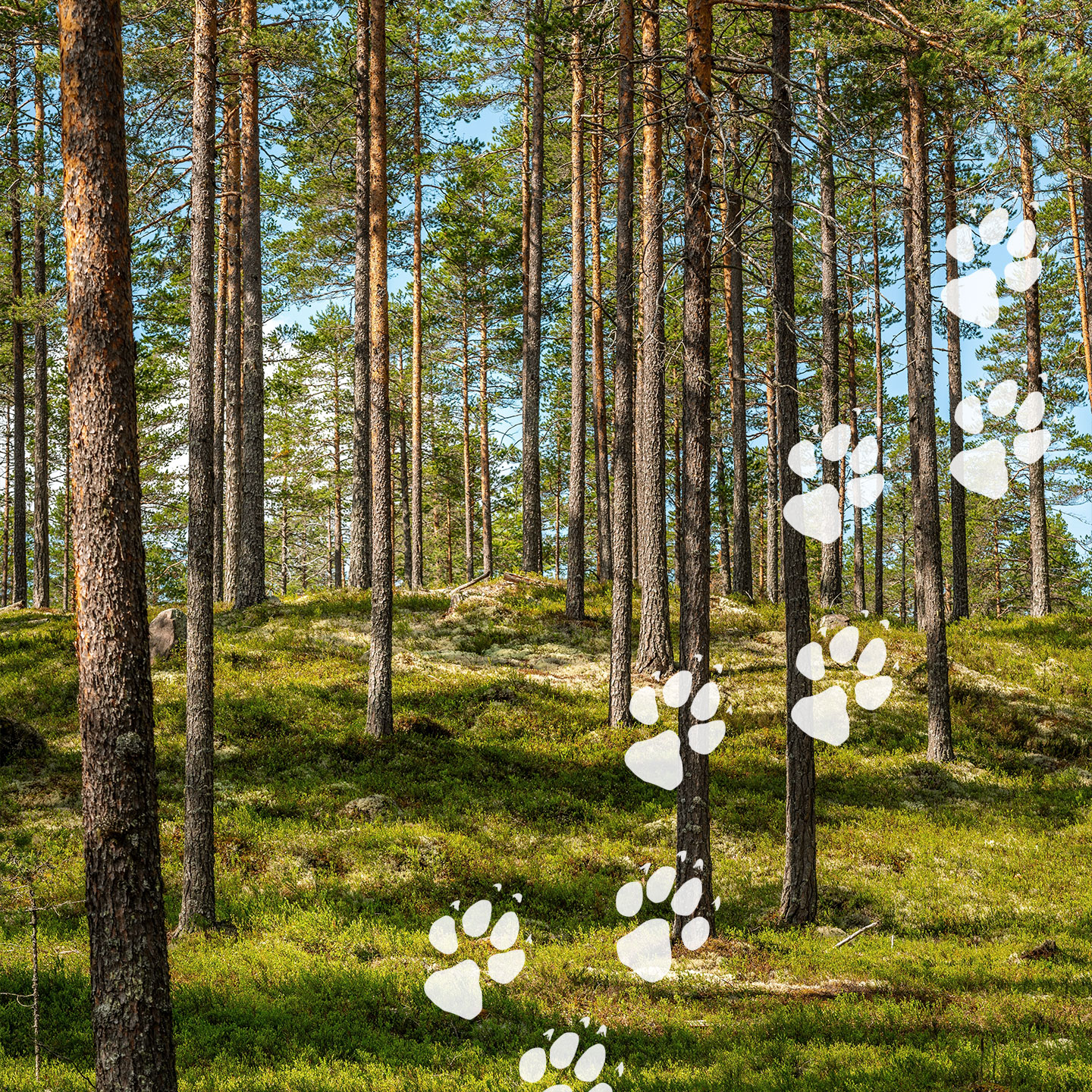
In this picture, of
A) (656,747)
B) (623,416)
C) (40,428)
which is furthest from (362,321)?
(40,428)

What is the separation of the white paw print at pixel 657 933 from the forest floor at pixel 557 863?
7.1 inches

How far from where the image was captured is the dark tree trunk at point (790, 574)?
9.36 m

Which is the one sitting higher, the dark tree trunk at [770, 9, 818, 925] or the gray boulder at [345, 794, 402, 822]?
the dark tree trunk at [770, 9, 818, 925]

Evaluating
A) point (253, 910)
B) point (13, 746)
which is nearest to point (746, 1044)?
point (253, 910)

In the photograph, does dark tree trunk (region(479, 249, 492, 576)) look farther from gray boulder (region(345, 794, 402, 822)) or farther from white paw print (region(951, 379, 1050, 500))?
gray boulder (region(345, 794, 402, 822))

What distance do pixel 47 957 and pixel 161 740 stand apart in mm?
5226

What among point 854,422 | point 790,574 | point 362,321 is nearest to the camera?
point 790,574

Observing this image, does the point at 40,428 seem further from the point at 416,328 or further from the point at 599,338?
the point at 599,338

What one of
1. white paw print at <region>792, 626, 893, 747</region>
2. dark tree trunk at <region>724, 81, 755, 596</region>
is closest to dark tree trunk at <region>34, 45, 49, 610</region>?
dark tree trunk at <region>724, 81, 755, 596</region>

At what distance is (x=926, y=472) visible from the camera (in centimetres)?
1494

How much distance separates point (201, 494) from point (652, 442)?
26.2ft

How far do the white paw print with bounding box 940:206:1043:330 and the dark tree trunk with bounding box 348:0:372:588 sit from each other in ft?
41.0

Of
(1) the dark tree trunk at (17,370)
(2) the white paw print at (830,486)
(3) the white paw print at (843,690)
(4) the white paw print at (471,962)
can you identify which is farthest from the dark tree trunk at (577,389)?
(1) the dark tree trunk at (17,370)

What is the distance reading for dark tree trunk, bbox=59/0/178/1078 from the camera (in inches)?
194
